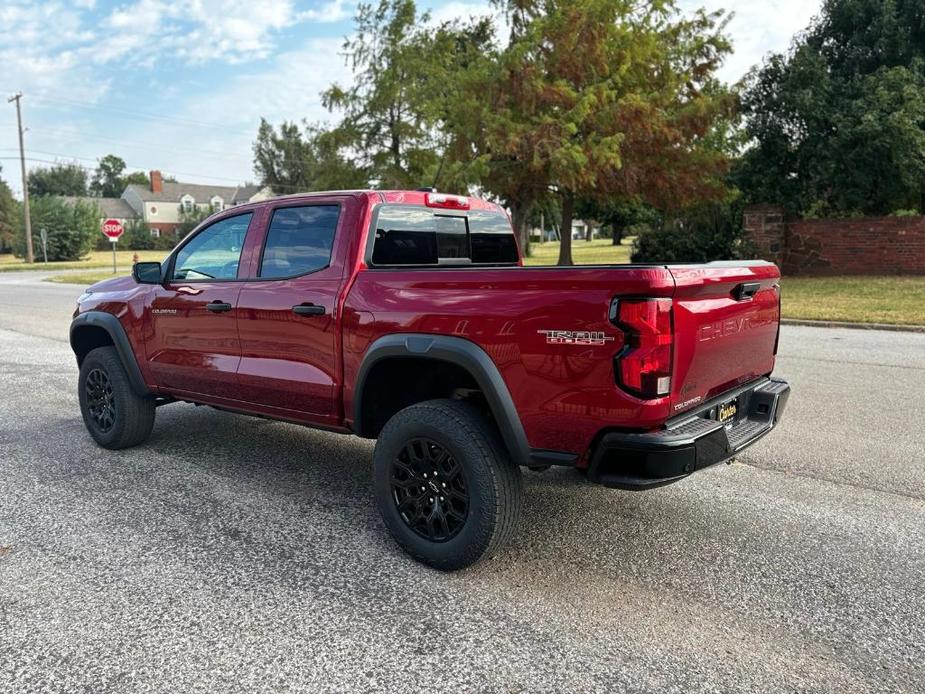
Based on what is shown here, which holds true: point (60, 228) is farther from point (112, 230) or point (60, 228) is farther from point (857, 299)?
point (857, 299)

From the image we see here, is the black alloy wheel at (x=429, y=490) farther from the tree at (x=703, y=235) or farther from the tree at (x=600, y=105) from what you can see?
the tree at (x=703, y=235)

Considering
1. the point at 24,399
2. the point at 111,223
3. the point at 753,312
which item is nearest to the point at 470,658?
the point at 753,312

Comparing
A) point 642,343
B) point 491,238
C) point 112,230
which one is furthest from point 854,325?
point 112,230

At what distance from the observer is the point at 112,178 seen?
130 m

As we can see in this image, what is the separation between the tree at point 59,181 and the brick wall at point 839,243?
107085 mm

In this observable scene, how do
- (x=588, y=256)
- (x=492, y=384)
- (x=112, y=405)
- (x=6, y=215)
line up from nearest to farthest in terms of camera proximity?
(x=492, y=384), (x=112, y=405), (x=588, y=256), (x=6, y=215)

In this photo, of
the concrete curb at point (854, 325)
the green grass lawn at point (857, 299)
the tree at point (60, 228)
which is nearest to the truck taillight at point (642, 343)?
the concrete curb at point (854, 325)

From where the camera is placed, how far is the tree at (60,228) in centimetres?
5619

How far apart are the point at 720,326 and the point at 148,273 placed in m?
3.80

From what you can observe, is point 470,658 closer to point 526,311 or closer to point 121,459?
point 526,311

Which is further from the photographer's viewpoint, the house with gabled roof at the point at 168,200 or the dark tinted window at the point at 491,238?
the house with gabled roof at the point at 168,200

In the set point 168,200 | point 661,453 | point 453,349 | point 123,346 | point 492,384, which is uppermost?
point 168,200

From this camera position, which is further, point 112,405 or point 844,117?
point 844,117

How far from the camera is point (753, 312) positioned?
3699mm
